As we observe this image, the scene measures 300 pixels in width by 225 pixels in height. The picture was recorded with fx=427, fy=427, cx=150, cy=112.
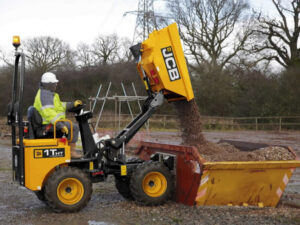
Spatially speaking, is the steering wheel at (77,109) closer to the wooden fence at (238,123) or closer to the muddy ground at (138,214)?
the muddy ground at (138,214)

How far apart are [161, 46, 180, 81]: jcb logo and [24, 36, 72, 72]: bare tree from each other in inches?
1144

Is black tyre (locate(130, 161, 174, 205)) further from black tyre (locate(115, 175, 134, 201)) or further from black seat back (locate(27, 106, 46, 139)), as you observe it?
black seat back (locate(27, 106, 46, 139))

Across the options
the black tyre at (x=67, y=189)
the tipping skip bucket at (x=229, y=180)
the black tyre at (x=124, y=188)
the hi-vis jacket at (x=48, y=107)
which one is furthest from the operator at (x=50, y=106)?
the tipping skip bucket at (x=229, y=180)

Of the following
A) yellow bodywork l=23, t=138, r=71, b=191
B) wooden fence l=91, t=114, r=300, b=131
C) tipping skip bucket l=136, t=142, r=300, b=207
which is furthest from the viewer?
wooden fence l=91, t=114, r=300, b=131

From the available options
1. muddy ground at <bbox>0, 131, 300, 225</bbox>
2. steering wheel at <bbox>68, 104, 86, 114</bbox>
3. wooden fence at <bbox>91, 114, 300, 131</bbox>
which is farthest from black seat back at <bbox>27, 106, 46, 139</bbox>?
wooden fence at <bbox>91, 114, 300, 131</bbox>

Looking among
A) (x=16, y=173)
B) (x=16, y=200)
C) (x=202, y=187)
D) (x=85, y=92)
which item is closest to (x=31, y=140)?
(x=16, y=173)

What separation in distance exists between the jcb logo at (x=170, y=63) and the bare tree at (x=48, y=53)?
95.4 ft

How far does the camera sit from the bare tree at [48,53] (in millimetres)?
35375

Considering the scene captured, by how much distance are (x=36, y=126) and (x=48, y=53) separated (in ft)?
106

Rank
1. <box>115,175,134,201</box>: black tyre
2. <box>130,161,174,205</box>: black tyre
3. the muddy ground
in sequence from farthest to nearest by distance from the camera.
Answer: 1. <box>115,175,134,201</box>: black tyre
2. <box>130,161,174,205</box>: black tyre
3. the muddy ground

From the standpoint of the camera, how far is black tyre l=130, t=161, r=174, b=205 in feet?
20.5

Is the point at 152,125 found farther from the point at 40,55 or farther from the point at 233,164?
the point at 233,164

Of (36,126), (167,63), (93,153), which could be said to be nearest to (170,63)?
(167,63)

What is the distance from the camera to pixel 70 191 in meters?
5.98
